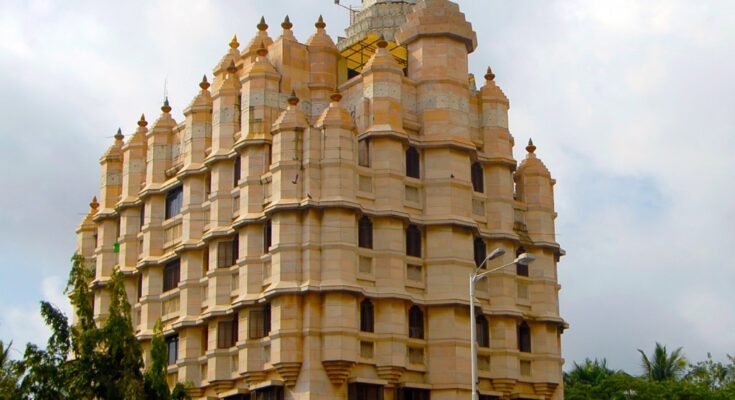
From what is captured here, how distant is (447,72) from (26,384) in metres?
22.0

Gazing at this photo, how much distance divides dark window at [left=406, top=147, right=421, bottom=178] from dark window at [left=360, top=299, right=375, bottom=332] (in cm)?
603

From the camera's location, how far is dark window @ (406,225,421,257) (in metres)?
48.4

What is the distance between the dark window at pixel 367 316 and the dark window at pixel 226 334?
574cm

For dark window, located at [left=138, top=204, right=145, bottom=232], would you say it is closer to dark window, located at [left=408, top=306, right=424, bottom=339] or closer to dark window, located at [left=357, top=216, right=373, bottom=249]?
dark window, located at [left=357, top=216, right=373, bottom=249]

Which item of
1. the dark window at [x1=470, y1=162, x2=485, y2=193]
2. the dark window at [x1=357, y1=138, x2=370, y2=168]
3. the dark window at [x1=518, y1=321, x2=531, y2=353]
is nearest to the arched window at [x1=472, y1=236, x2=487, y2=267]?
the dark window at [x1=470, y1=162, x2=485, y2=193]

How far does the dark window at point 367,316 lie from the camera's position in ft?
152

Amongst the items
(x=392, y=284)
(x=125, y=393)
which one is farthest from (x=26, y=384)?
(x=392, y=284)

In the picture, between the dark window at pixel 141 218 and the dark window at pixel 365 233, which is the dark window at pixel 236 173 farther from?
the dark window at pixel 141 218

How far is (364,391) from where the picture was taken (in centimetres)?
4569

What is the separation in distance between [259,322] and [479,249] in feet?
32.9

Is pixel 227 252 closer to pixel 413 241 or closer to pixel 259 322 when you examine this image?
pixel 259 322

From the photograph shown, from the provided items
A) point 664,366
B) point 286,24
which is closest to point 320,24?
point 286,24

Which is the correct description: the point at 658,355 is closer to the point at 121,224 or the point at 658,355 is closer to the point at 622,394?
the point at 622,394

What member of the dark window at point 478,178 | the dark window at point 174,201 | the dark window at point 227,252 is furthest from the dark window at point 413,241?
the dark window at point 174,201
